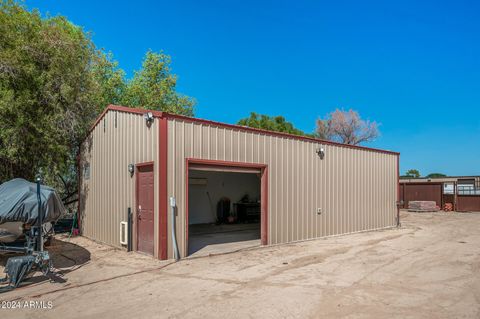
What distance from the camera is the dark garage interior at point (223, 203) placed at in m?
13.4

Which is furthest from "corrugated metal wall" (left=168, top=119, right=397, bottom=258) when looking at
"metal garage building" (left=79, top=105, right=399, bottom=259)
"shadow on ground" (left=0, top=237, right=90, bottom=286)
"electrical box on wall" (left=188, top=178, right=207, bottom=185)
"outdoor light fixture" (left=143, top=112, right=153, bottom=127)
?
"electrical box on wall" (left=188, top=178, right=207, bottom=185)

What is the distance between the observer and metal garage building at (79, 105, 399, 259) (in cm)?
765

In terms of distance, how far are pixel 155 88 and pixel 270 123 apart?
11.9m

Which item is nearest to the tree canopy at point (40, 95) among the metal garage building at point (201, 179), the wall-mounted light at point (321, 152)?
the metal garage building at point (201, 179)

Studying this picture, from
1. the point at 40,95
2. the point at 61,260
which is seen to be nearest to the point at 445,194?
the point at 61,260

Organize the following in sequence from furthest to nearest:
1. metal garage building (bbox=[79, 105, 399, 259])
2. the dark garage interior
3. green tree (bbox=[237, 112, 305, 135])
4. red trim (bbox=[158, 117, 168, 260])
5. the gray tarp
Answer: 1. green tree (bbox=[237, 112, 305, 135])
2. the dark garage interior
3. metal garage building (bbox=[79, 105, 399, 259])
4. red trim (bbox=[158, 117, 168, 260])
5. the gray tarp

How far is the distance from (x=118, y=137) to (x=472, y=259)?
8924 millimetres

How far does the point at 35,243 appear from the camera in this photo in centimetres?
621

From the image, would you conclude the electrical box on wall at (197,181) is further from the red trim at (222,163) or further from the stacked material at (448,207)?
the stacked material at (448,207)

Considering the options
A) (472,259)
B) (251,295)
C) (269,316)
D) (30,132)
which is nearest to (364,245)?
(472,259)

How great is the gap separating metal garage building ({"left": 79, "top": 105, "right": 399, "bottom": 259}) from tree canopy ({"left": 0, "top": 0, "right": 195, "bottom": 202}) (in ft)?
3.61

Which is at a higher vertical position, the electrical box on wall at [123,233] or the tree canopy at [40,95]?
the tree canopy at [40,95]

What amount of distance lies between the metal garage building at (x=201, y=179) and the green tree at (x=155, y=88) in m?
8.51

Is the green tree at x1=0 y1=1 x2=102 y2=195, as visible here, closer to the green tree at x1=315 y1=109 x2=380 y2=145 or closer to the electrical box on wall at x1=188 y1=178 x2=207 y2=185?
the electrical box on wall at x1=188 y1=178 x2=207 y2=185
